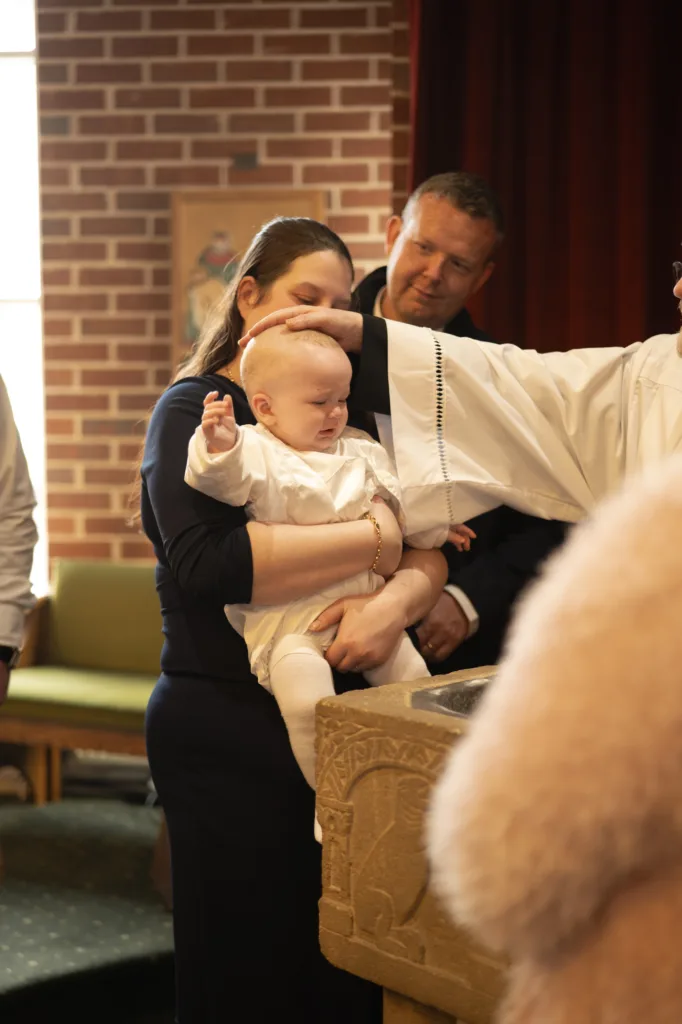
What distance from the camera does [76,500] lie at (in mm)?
4629

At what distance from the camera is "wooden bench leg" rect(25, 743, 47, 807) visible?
4.30 metres

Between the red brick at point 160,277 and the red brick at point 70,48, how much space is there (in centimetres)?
92

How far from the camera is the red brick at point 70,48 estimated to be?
4480mm

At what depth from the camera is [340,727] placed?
128cm

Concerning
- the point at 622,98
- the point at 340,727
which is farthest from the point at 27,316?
the point at 340,727

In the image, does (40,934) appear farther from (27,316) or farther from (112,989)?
(27,316)

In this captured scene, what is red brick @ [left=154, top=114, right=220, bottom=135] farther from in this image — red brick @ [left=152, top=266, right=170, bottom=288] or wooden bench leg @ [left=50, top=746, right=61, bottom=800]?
wooden bench leg @ [left=50, top=746, right=61, bottom=800]

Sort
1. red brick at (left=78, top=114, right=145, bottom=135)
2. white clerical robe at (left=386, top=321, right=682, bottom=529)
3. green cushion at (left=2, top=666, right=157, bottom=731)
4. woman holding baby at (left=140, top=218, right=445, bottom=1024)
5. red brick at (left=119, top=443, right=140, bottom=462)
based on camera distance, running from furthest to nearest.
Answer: red brick at (left=119, top=443, right=140, bottom=462) → red brick at (left=78, top=114, right=145, bottom=135) → green cushion at (left=2, top=666, right=157, bottom=731) → white clerical robe at (left=386, top=321, right=682, bottom=529) → woman holding baby at (left=140, top=218, right=445, bottom=1024)

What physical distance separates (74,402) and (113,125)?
3.85 ft

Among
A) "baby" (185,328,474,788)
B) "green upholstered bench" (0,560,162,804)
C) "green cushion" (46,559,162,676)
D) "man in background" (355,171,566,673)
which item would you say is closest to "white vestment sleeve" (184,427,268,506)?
"baby" (185,328,474,788)

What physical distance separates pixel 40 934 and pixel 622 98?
112 inches

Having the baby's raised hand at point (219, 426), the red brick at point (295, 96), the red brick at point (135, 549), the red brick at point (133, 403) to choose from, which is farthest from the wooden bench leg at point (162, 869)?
the red brick at point (295, 96)

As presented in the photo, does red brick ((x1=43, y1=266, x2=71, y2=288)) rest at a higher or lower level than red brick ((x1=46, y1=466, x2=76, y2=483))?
higher

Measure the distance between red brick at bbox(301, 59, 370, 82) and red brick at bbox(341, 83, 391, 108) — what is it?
4cm
